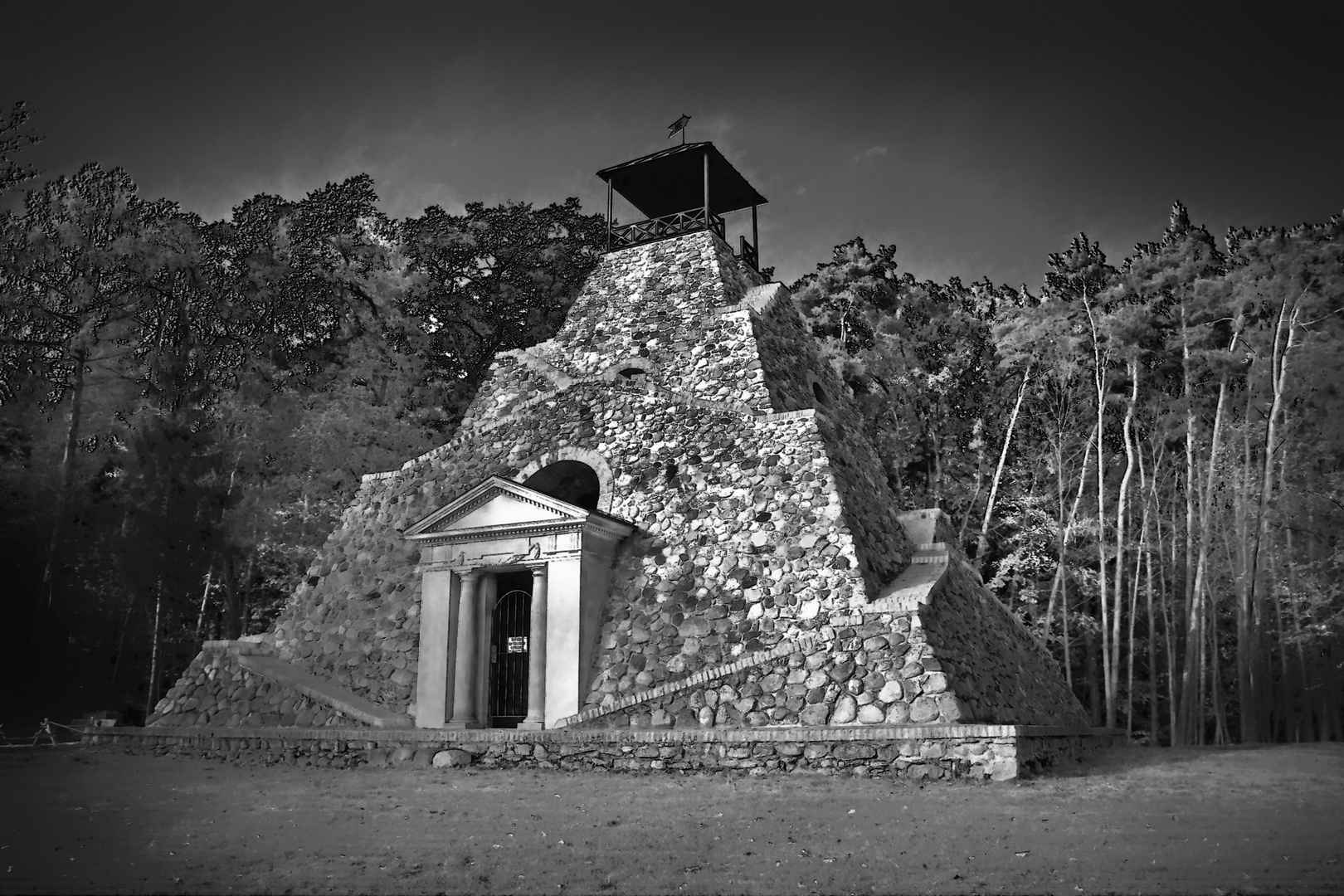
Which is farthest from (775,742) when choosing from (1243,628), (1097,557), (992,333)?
(992,333)

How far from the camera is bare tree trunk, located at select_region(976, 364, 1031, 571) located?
954 inches

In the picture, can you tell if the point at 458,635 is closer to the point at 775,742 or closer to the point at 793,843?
the point at 775,742

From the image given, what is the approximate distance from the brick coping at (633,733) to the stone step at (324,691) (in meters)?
0.46

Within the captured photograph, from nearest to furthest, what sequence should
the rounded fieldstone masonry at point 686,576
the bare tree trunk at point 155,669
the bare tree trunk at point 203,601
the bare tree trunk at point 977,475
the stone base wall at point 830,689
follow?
the stone base wall at point 830,689
the rounded fieldstone masonry at point 686,576
the bare tree trunk at point 155,669
the bare tree trunk at point 203,601
the bare tree trunk at point 977,475

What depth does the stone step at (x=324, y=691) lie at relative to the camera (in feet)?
48.0

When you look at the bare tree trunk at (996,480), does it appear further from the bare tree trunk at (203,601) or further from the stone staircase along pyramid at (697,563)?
the bare tree trunk at (203,601)

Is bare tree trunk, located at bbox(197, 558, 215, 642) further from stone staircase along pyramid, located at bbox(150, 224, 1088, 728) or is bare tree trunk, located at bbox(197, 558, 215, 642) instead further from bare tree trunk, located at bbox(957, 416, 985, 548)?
bare tree trunk, located at bbox(957, 416, 985, 548)

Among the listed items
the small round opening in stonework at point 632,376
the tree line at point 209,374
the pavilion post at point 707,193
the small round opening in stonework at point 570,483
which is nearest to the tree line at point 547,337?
the tree line at point 209,374

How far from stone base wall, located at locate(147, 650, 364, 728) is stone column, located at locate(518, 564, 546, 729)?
2591 millimetres

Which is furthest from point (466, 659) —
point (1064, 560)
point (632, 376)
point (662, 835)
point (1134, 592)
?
point (1134, 592)

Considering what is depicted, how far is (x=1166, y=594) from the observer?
2416 cm

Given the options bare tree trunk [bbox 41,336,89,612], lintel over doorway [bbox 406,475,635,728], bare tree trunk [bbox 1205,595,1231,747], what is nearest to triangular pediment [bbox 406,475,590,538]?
lintel over doorway [bbox 406,475,635,728]

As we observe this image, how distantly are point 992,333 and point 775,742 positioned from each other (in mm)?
17670

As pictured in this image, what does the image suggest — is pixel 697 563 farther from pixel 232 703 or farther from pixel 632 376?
pixel 232 703
